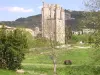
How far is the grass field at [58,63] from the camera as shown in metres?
21.2

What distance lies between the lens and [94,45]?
20.5 m

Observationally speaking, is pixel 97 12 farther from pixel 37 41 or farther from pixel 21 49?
pixel 37 41

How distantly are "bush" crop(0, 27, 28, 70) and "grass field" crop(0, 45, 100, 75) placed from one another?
167cm

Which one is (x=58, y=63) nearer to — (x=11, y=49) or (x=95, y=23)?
(x=11, y=49)

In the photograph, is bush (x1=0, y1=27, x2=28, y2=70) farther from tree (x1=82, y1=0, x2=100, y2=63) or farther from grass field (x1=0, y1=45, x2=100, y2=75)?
tree (x1=82, y1=0, x2=100, y2=63)

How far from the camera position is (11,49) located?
3206 cm

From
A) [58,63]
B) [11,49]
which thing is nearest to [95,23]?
[11,49]

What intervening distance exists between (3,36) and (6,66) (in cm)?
300

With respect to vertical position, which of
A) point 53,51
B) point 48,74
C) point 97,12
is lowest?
point 48,74

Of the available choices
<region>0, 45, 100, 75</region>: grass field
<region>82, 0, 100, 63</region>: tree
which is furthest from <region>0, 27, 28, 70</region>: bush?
<region>82, 0, 100, 63</region>: tree

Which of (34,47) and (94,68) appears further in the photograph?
(34,47)

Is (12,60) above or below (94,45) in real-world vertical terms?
below

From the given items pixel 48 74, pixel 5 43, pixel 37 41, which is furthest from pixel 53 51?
pixel 37 41

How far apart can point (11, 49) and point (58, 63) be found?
13496 mm
